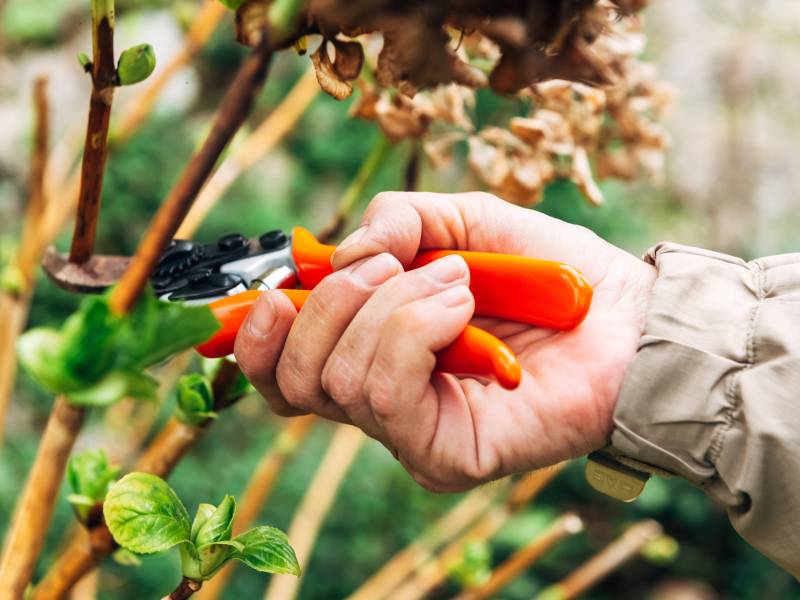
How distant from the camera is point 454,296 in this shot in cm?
42

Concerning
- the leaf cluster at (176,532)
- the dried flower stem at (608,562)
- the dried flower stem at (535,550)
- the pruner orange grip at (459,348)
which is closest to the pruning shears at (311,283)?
the pruner orange grip at (459,348)

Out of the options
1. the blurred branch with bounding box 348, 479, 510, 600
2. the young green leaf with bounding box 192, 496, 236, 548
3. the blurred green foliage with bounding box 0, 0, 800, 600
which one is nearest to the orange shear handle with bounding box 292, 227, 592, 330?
the young green leaf with bounding box 192, 496, 236, 548

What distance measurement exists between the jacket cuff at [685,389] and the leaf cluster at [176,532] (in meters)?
0.22

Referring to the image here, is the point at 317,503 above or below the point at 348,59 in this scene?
below

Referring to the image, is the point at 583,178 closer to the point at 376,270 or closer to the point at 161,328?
the point at 376,270

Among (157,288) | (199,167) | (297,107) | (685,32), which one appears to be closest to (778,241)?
(685,32)

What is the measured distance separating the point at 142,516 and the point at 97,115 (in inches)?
6.4

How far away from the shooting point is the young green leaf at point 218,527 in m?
0.33

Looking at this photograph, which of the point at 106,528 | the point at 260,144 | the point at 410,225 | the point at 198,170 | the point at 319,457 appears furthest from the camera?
the point at 319,457

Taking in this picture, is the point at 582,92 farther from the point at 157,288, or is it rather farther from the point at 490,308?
the point at 157,288

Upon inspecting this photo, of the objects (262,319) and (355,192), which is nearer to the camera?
(262,319)

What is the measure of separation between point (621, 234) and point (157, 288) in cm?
109

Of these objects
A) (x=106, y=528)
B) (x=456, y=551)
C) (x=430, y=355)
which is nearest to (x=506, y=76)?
(x=430, y=355)

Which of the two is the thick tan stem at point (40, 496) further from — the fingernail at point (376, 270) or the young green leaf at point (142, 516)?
the fingernail at point (376, 270)
